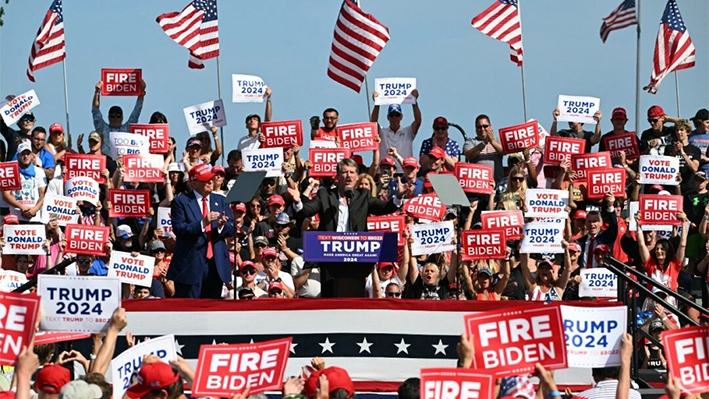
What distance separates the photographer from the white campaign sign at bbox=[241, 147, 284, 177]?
19453 mm

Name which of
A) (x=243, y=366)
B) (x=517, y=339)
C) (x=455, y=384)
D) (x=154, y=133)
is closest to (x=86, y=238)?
(x=154, y=133)

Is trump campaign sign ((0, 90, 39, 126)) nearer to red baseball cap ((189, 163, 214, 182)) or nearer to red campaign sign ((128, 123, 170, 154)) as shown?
red campaign sign ((128, 123, 170, 154))

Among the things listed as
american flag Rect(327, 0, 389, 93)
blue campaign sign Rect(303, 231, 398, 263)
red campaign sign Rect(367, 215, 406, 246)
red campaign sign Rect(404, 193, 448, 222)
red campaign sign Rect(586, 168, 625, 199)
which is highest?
american flag Rect(327, 0, 389, 93)

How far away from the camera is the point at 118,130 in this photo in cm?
2125

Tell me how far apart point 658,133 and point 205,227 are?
27.8 feet

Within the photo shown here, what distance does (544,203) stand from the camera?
1845 cm

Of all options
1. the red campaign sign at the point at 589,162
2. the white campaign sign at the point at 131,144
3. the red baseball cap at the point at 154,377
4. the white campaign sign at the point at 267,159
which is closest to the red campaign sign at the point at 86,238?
the white campaign sign at the point at 267,159

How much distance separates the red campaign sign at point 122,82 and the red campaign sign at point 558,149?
610 cm

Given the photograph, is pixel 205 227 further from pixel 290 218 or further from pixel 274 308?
pixel 290 218

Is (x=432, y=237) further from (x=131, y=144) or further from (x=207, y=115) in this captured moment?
(x=207, y=115)

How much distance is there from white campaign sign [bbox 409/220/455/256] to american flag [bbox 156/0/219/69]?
7.65 metres

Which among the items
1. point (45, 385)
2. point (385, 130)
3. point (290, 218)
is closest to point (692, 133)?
point (385, 130)

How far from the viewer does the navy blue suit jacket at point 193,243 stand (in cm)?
1543

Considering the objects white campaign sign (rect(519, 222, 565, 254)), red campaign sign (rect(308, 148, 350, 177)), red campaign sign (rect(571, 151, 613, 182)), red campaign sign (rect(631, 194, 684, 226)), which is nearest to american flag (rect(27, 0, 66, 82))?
red campaign sign (rect(308, 148, 350, 177))
